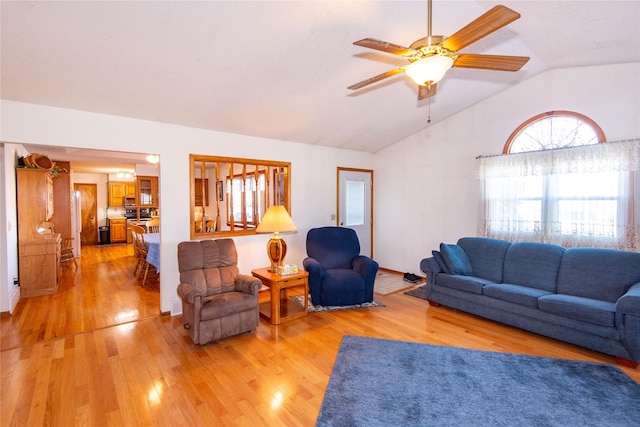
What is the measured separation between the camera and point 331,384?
239 cm

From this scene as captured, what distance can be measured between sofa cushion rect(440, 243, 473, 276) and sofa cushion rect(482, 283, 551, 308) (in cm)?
44

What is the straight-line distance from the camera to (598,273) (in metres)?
3.17

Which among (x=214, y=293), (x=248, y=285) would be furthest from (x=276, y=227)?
(x=214, y=293)

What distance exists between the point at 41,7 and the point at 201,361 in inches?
113

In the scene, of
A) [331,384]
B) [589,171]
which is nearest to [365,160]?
[589,171]

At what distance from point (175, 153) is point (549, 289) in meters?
4.75

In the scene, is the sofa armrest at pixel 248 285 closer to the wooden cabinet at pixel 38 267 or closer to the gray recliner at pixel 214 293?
the gray recliner at pixel 214 293

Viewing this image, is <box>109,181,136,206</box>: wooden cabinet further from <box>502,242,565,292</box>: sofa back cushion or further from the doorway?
<box>502,242,565,292</box>: sofa back cushion

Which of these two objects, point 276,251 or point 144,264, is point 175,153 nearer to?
point 276,251

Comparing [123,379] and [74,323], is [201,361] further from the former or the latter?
[74,323]

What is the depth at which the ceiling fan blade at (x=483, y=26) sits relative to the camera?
5.06 ft

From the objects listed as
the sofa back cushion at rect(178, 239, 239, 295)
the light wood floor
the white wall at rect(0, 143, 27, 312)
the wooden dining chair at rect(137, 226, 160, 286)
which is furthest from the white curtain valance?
the white wall at rect(0, 143, 27, 312)

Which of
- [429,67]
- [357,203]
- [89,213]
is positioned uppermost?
[429,67]

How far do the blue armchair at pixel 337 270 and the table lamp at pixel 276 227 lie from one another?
1.51ft
